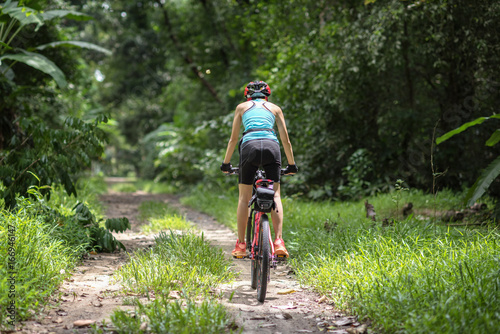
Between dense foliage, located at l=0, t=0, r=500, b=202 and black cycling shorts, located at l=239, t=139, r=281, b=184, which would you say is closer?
black cycling shorts, located at l=239, t=139, r=281, b=184

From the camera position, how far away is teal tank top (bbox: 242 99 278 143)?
4160mm

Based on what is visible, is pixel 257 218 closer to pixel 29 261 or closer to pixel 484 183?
pixel 29 261

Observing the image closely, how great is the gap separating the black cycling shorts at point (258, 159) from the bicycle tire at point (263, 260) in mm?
462

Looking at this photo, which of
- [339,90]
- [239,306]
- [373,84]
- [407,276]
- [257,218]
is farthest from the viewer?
[373,84]

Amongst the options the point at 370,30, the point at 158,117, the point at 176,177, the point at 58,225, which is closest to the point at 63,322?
the point at 58,225

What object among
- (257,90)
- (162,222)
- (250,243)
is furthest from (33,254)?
(162,222)

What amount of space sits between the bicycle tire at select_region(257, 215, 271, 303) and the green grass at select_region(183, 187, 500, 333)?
63 cm

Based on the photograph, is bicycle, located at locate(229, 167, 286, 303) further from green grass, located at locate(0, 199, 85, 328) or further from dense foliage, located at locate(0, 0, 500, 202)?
dense foliage, located at locate(0, 0, 500, 202)

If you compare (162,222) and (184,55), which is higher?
(184,55)

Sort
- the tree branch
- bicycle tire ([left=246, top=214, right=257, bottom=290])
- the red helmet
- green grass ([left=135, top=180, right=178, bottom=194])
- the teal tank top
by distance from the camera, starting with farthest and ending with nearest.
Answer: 1. green grass ([left=135, top=180, right=178, bottom=194])
2. the tree branch
3. the red helmet
4. bicycle tire ([left=246, top=214, right=257, bottom=290])
5. the teal tank top

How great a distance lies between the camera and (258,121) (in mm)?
4191

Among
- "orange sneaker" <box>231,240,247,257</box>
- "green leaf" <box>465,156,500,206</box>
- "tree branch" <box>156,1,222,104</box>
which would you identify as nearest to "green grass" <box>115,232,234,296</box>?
"orange sneaker" <box>231,240,247,257</box>

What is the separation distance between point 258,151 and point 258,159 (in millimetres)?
78

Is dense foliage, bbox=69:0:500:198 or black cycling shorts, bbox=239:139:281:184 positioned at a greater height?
dense foliage, bbox=69:0:500:198
